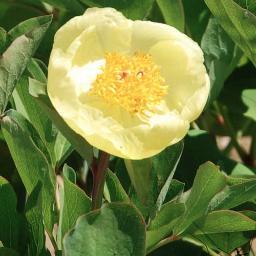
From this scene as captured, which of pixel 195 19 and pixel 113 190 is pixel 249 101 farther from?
pixel 113 190

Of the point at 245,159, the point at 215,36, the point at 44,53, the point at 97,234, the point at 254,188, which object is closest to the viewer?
the point at 97,234

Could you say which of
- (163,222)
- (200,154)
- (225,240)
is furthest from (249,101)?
(163,222)

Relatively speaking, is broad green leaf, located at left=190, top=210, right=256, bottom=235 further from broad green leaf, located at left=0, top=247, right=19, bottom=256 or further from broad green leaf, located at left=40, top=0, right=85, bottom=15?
broad green leaf, located at left=40, top=0, right=85, bottom=15

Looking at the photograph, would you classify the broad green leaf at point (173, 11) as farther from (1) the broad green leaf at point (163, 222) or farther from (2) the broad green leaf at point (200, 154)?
(1) the broad green leaf at point (163, 222)

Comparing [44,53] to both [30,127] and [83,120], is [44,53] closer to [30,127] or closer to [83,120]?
[30,127]

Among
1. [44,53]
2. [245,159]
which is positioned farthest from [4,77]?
[245,159]

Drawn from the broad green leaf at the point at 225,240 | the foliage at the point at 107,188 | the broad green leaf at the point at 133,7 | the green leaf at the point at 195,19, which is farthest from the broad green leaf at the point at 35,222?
the green leaf at the point at 195,19
